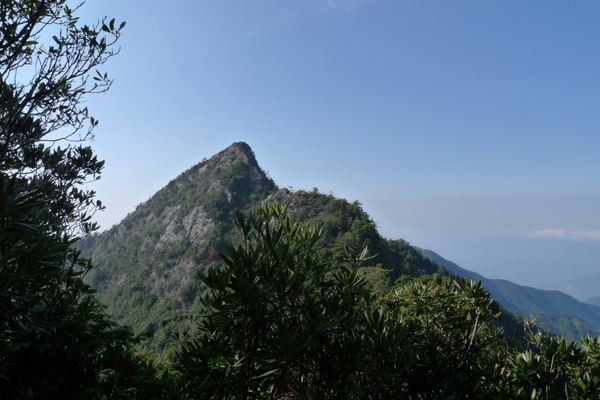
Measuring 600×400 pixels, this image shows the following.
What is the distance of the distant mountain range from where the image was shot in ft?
154

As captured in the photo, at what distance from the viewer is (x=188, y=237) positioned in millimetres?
67250

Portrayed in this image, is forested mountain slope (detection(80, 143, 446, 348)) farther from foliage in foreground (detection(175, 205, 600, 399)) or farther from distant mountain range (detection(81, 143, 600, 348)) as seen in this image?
foliage in foreground (detection(175, 205, 600, 399))


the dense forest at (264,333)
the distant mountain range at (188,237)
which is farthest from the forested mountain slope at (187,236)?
the dense forest at (264,333)

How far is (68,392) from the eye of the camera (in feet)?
12.5

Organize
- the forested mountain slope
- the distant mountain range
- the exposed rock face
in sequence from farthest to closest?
the exposed rock face → the forested mountain slope → the distant mountain range

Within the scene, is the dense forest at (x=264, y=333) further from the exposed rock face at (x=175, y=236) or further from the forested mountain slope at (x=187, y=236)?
the exposed rock face at (x=175, y=236)

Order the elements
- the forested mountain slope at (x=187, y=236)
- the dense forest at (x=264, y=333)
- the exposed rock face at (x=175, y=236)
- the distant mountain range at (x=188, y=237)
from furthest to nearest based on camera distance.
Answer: the exposed rock face at (x=175, y=236), the forested mountain slope at (x=187, y=236), the distant mountain range at (x=188, y=237), the dense forest at (x=264, y=333)

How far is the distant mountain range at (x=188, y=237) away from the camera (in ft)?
154

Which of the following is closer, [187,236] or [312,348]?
[312,348]

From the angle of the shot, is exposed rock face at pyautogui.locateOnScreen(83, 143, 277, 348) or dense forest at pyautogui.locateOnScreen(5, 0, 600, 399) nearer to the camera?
dense forest at pyautogui.locateOnScreen(5, 0, 600, 399)

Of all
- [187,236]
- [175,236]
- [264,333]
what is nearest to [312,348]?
[264,333]

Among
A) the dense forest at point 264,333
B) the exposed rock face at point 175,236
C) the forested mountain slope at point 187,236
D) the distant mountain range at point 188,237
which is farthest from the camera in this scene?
the exposed rock face at point 175,236

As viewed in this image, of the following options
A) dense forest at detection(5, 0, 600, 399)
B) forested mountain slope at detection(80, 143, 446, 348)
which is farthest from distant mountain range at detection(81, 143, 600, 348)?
dense forest at detection(5, 0, 600, 399)

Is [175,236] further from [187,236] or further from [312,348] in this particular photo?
[312,348]
